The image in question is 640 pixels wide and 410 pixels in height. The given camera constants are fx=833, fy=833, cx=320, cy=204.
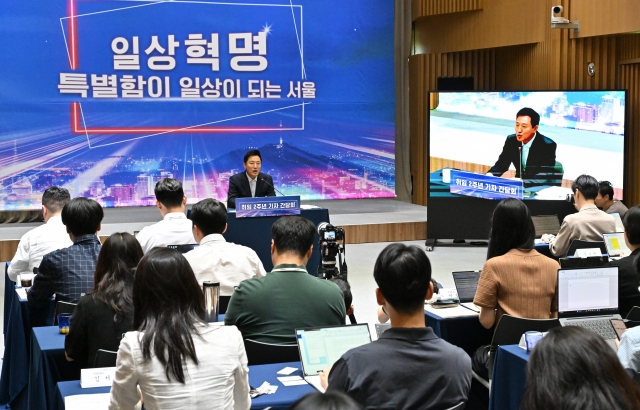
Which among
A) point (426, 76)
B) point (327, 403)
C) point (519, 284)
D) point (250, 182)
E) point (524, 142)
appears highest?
point (426, 76)

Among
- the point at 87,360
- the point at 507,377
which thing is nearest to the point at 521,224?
the point at 507,377

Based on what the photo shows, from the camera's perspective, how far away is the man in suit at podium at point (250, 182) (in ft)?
25.4

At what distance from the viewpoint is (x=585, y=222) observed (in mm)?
6059

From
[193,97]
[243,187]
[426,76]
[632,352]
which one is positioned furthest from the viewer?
[426,76]

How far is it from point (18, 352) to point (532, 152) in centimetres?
641

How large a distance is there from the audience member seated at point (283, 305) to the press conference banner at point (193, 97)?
703cm

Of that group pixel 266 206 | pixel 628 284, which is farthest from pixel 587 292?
pixel 266 206

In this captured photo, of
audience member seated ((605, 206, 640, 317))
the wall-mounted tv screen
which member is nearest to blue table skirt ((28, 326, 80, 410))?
audience member seated ((605, 206, 640, 317))

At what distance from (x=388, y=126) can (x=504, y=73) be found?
72.2 inches

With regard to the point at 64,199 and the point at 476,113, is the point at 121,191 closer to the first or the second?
the point at 476,113

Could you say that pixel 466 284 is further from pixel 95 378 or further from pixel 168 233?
pixel 95 378

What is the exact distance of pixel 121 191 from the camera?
9.91 m

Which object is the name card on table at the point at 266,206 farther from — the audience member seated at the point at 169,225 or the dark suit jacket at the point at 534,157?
the dark suit jacket at the point at 534,157

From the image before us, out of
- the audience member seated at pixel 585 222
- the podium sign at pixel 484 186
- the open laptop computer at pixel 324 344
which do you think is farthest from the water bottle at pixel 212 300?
the podium sign at pixel 484 186
